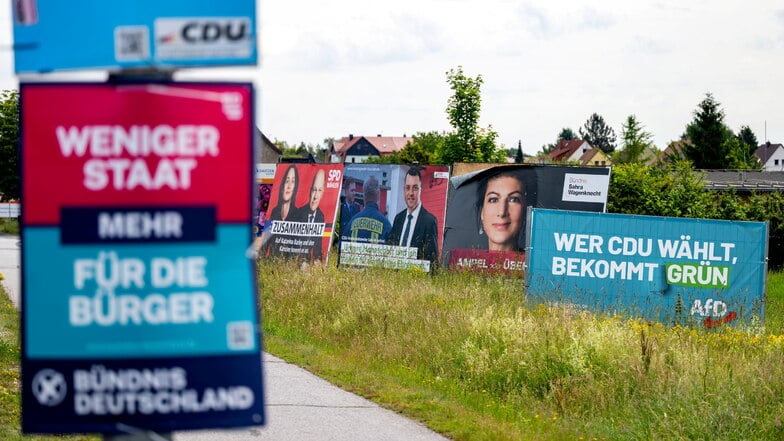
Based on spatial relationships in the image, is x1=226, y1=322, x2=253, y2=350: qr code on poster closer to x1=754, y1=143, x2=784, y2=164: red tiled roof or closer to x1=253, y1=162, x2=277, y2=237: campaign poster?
x1=253, y1=162, x2=277, y2=237: campaign poster

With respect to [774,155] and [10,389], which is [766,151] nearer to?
[774,155]

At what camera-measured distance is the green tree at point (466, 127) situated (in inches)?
1519

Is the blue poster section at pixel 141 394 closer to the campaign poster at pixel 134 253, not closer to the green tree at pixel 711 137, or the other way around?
the campaign poster at pixel 134 253

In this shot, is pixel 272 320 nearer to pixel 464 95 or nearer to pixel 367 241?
pixel 367 241

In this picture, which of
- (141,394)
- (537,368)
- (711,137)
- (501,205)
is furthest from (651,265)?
(711,137)

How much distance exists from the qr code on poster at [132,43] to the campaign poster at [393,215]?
19006mm

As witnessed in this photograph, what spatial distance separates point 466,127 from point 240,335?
118 ft

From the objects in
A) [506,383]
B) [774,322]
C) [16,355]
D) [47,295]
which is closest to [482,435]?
[506,383]

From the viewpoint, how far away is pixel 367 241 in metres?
24.0

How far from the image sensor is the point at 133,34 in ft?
12.5

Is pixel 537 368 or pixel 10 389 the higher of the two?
pixel 537 368

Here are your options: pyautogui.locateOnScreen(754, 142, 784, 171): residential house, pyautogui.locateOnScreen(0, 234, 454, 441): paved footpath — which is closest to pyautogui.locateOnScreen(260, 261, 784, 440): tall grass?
pyautogui.locateOnScreen(0, 234, 454, 441): paved footpath

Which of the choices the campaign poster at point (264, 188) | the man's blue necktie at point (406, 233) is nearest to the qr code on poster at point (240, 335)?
the man's blue necktie at point (406, 233)

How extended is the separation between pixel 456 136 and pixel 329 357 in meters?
27.0
